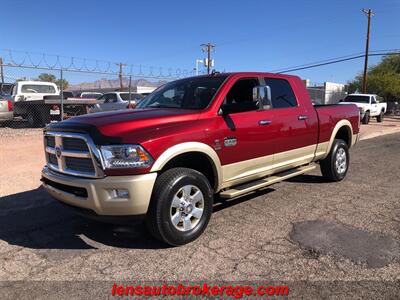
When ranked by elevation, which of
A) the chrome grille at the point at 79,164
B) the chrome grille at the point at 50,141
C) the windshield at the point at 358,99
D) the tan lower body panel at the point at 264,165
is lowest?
the tan lower body panel at the point at 264,165

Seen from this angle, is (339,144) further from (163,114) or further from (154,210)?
(154,210)

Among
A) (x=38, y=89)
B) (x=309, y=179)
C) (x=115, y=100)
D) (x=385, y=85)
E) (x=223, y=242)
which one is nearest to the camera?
(x=223, y=242)

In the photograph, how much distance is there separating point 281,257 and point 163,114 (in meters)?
2.02

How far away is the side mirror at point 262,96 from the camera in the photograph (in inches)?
198

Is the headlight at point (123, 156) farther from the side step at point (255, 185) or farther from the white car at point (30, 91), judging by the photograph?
the white car at point (30, 91)

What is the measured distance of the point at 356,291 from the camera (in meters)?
3.42

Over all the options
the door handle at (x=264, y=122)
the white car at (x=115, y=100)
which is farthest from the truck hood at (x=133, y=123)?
the white car at (x=115, y=100)

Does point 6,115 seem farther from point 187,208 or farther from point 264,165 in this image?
point 187,208

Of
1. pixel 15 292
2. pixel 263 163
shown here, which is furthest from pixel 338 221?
pixel 15 292

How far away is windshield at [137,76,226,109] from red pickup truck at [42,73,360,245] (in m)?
0.02

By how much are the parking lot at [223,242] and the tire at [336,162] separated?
0.76ft

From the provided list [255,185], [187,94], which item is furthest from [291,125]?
[187,94]

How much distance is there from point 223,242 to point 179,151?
3.73ft

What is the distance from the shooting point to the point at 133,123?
430cm
